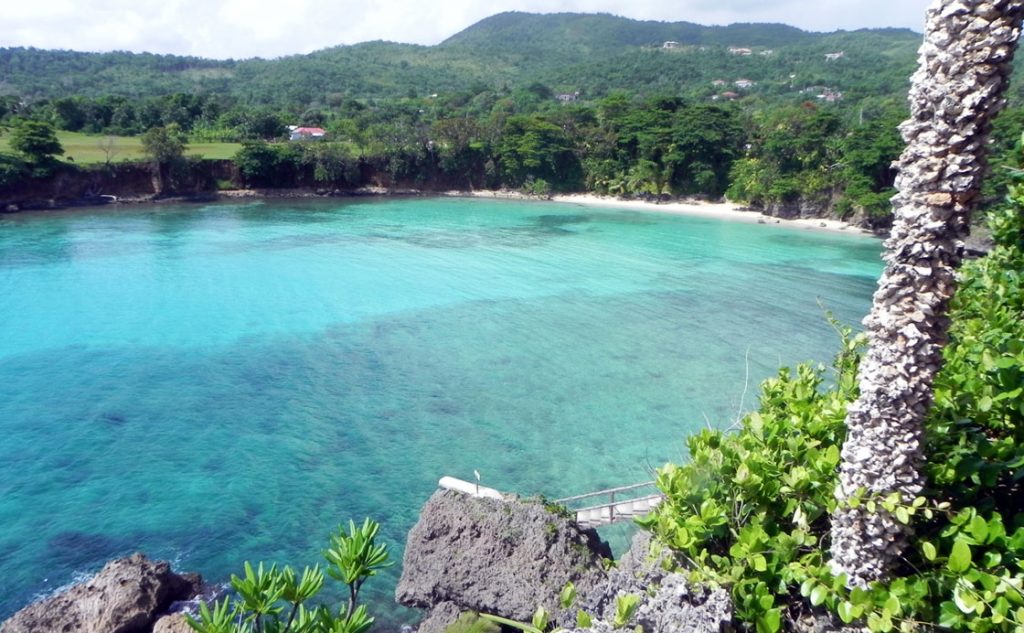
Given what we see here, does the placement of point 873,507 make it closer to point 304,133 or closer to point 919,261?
point 919,261

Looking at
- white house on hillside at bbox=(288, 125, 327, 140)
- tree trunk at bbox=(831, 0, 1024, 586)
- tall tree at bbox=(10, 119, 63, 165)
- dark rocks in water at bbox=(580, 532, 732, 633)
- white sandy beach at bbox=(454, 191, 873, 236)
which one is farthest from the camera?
white house on hillside at bbox=(288, 125, 327, 140)

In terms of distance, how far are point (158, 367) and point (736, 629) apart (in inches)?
621

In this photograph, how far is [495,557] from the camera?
7.95m

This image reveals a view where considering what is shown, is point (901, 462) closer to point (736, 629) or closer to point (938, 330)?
point (938, 330)

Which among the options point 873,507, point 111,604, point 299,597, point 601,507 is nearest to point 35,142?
point 111,604

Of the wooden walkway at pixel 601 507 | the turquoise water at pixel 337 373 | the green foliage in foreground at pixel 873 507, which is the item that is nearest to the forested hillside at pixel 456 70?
the turquoise water at pixel 337 373

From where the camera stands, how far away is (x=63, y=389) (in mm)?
15352

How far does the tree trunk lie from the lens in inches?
141

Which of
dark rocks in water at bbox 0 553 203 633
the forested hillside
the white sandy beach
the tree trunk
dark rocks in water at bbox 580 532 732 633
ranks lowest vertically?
dark rocks in water at bbox 0 553 203 633

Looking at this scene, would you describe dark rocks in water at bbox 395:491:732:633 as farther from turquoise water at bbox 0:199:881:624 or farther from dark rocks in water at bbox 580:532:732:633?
dark rocks in water at bbox 580:532:732:633

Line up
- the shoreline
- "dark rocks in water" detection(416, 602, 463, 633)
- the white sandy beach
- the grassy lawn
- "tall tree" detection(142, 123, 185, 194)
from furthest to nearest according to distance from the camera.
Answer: the grassy lawn
"tall tree" detection(142, 123, 185, 194)
the shoreline
the white sandy beach
"dark rocks in water" detection(416, 602, 463, 633)

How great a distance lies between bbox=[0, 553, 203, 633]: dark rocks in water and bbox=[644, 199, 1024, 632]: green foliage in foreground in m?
6.26

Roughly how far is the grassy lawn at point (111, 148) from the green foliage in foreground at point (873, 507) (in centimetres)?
4812

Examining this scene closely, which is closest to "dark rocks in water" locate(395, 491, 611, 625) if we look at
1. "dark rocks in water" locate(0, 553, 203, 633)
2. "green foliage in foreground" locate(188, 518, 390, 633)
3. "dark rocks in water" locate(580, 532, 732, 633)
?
"dark rocks in water" locate(580, 532, 732, 633)
